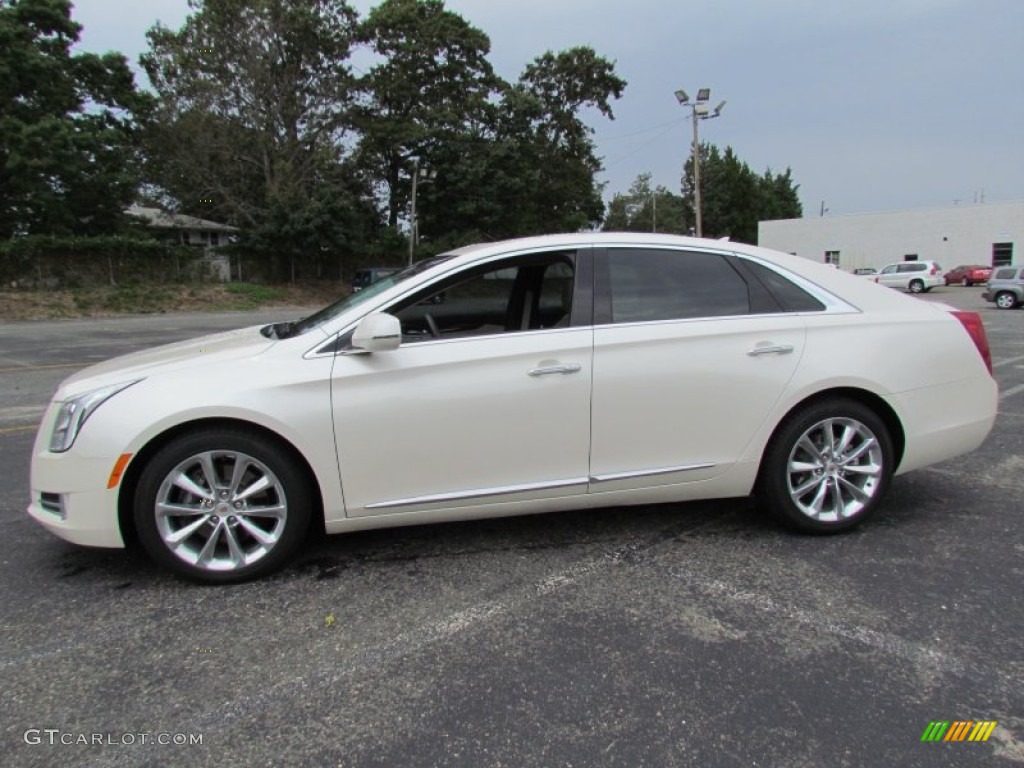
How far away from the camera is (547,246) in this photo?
361 centimetres

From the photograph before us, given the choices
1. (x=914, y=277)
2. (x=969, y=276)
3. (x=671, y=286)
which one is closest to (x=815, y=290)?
(x=671, y=286)

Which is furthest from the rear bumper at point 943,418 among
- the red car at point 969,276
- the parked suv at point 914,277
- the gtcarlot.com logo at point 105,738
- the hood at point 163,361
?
→ the red car at point 969,276

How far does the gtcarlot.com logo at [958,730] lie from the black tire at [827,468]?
143cm

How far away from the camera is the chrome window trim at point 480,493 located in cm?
322

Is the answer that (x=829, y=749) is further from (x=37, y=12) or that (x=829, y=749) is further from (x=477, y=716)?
(x=37, y=12)

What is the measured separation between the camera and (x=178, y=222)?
42281 millimetres

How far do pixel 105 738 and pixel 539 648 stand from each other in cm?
148

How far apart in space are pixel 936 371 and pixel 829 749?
7.96 ft

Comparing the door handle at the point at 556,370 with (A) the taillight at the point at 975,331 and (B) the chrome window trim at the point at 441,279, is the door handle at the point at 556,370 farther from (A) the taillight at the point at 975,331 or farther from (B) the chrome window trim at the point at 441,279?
(A) the taillight at the point at 975,331

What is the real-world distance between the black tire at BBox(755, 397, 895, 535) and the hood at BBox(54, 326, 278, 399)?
264 cm

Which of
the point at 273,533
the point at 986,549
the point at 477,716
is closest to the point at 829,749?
the point at 477,716

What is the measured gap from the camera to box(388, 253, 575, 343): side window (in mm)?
3512

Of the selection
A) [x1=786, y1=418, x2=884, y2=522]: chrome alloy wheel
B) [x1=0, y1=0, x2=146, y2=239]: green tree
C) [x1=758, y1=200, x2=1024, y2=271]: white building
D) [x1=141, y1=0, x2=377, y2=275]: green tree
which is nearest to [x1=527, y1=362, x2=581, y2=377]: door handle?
[x1=786, y1=418, x2=884, y2=522]: chrome alloy wheel

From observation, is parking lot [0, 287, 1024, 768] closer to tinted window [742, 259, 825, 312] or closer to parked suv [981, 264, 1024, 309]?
tinted window [742, 259, 825, 312]
